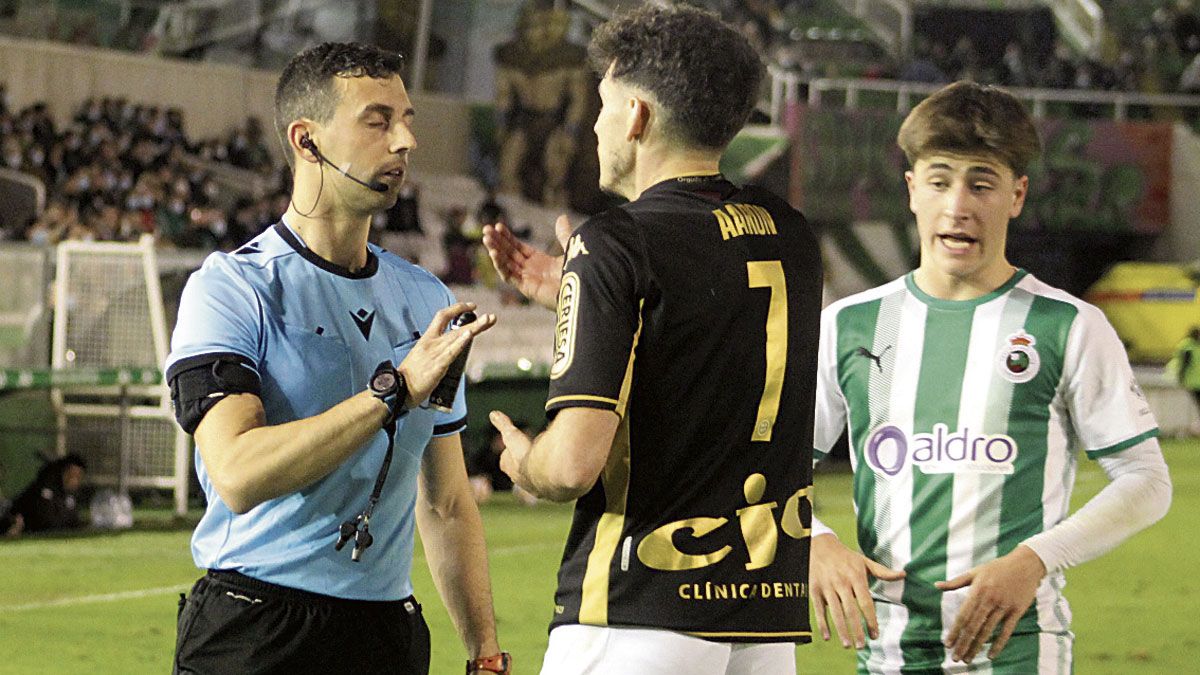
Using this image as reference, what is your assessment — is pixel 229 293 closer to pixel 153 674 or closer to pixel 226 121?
pixel 153 674

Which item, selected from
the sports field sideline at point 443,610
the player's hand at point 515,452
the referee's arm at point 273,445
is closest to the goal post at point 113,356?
the sports field sideline at point 443,610

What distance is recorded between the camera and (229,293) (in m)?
3.35

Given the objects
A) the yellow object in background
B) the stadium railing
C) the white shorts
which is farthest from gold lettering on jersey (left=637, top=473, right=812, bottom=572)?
the yellow object in background

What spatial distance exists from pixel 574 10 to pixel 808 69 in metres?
4.30

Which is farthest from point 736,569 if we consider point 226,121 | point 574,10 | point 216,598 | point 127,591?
point 574,10

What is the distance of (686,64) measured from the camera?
292 centimetres

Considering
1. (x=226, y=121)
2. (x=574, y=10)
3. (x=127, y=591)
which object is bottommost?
(x=127, y=591)

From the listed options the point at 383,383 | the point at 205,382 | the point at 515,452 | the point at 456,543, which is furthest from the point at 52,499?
the point at 515,452

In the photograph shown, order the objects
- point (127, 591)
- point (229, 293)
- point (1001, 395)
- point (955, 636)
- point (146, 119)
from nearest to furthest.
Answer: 1. point (229, 293)
2. point (955, 636)
3. point (1001, 395)
4. point (127, 591)
5. point (146, 119)

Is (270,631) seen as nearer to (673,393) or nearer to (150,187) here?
(673,393)

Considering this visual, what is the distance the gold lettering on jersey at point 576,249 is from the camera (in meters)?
2.87

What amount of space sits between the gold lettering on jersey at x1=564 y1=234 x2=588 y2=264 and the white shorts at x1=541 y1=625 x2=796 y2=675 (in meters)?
0.61

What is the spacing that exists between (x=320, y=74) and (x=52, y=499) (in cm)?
1035

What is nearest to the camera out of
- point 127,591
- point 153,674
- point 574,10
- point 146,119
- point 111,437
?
point 153,674
